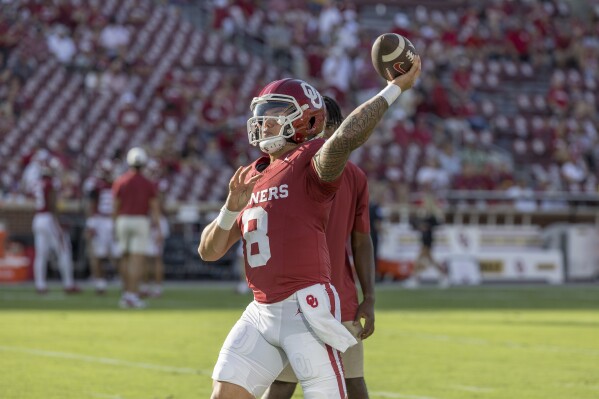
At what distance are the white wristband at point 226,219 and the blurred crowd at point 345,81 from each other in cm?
1748

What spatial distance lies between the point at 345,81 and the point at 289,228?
86.4ft

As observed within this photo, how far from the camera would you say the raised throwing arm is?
495 cm

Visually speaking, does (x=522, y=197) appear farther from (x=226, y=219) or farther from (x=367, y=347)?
(x=226, y=219)

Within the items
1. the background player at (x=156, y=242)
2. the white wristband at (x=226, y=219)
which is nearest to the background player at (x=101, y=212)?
the background player at (x=156, y=242)

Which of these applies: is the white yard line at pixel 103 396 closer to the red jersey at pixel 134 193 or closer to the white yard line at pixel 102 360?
the white yard line at pixel 102 360

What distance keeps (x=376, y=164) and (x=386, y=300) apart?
360 inches

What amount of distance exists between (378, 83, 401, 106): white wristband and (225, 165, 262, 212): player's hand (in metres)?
0.71

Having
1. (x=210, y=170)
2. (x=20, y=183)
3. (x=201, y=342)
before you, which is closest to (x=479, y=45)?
(x=210, y=170)

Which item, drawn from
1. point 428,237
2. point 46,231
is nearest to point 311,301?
point 46,231

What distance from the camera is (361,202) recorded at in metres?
6.54

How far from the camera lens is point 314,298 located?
208 inches

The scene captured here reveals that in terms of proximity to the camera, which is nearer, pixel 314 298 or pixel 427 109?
pixel 314 298

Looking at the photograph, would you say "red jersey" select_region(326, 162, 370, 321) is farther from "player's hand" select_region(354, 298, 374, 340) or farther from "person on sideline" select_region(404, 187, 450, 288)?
"person on sideline" select_region(404, 187, 450, 288)

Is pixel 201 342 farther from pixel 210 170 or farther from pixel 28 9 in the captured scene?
pixel 28 9
